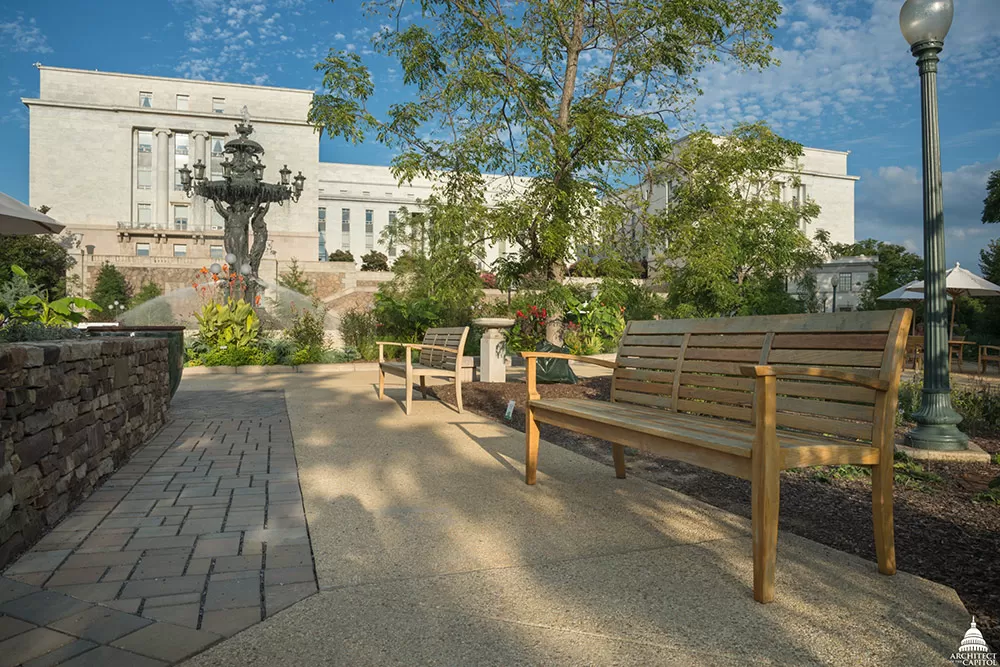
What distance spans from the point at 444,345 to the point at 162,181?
185 feet

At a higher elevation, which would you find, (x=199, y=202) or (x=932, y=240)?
(x=199, y=202)

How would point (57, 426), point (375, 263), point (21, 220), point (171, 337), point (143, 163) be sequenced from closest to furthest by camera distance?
1. point (57, 426)
2. point (21, 220)
3. point (171, 337)
4. point (375, 263)
5. point (143, 163)

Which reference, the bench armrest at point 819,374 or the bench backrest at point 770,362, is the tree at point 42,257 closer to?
the bench backrest at point 770,362

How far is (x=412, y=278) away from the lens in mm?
22469

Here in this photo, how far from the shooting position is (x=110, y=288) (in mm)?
40844

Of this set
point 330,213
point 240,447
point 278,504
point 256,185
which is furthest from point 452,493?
point 330,213

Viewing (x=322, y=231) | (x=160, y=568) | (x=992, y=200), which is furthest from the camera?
(x=322, y=231)

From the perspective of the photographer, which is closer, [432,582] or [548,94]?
[432,582]

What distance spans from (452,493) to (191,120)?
61654 mm

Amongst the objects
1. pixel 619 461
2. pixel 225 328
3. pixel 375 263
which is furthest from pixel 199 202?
pixel 619 461

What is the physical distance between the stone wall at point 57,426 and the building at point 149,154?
47.5m

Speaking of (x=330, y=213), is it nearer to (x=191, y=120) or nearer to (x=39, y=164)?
(x=191, y=120)

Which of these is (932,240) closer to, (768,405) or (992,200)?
(768,405)

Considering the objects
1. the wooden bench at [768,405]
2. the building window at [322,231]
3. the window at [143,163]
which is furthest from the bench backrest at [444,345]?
the building window at [322,231]
